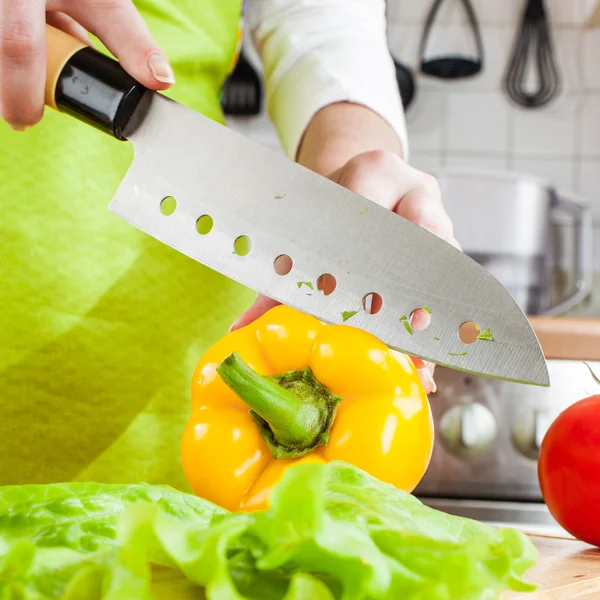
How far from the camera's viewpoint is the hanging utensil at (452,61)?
2.58m

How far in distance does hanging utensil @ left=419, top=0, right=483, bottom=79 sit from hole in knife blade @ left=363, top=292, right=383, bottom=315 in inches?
80.8

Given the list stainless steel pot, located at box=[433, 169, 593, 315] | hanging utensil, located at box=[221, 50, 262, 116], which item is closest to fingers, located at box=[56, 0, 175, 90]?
stainless steel pot, located at box=[433, 169, 593, 315]

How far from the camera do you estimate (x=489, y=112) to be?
8.58 ft

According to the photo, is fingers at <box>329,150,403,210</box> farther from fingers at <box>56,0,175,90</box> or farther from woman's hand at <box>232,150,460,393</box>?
fingers at <box>56,0,175,90</box>

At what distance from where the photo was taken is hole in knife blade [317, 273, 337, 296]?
690 mm

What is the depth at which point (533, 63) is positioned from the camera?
102 inches

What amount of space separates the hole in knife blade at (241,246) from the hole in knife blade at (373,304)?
0.11m

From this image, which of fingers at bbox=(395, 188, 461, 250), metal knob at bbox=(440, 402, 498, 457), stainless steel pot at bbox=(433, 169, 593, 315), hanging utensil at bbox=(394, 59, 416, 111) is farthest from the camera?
hanging utensil at bbox=(394, 59, 416, 111)

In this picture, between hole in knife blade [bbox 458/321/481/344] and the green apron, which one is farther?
the green apron

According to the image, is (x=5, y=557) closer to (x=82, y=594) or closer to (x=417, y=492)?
(x=82, y=594)

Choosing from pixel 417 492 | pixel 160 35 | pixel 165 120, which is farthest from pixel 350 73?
pixel 417 492

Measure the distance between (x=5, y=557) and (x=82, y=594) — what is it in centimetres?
4

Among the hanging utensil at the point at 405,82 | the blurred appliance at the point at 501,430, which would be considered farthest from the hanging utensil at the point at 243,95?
the blurred appliance at the point at 501,430

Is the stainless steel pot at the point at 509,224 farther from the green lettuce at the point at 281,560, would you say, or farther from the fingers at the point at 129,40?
the green lettuce at the point at 281,560
